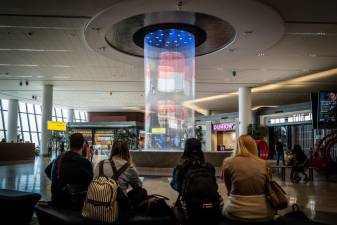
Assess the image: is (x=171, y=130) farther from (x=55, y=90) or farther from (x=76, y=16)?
(x=55, y=90)

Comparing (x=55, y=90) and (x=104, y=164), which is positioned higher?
(x=55, y=90)

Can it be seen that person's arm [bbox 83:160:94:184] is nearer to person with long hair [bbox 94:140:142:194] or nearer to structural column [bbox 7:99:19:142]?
person with long hair [bbox 94:140:142:194]

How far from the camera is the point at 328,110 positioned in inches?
584

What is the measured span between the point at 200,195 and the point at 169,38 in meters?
10.4

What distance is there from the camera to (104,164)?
4.13 m

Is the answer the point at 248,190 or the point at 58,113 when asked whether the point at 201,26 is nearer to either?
the point at 248,190

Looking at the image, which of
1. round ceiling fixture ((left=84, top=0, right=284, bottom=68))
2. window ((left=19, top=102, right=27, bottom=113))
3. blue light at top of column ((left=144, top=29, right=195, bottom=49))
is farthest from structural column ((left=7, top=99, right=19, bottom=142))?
blue light at top of column ((left=144, top=29, right=195, bottom=49))

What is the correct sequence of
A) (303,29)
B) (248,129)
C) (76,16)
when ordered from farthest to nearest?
(248,129), (303,29), (76,16)

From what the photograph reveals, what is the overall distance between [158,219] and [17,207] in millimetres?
2100

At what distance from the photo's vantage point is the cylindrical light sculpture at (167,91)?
14.2 meters

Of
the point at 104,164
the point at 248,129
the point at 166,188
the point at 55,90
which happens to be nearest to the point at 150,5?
the point at 166,188

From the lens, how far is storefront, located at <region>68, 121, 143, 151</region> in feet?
124

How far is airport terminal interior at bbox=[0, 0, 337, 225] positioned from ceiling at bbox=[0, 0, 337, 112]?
54mm

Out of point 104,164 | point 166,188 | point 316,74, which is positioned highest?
point 316,74
